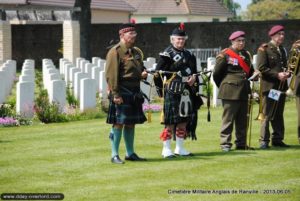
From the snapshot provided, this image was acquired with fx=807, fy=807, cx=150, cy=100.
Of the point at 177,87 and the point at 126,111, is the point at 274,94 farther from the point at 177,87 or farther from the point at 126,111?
the point at 126,111

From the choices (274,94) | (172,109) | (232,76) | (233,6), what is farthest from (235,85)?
(233,6)

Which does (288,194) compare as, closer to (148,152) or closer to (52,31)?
(148,152)

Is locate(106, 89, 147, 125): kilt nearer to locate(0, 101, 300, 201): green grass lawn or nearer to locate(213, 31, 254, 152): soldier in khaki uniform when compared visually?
locate(0, 101, 300, 201): green grass lawn

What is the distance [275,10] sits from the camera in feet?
270

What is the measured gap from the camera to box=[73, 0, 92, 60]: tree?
32.6 m

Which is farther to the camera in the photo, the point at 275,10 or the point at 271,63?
the point at 275,10

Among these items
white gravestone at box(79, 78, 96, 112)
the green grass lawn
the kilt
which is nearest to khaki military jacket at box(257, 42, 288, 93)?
the green grass lawn

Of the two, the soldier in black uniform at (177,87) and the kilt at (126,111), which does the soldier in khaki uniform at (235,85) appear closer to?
the soldier in black uniform at (177,87)

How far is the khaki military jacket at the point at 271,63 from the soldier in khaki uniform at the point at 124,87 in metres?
2.17

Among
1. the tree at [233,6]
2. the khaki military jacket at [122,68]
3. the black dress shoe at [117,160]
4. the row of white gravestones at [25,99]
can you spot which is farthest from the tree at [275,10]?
the black dress shoe at [117,160]

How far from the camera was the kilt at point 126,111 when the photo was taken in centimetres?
1052

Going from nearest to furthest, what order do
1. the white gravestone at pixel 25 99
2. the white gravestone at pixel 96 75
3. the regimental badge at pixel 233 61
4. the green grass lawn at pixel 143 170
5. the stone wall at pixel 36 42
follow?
the green grass lawn at pixel 143 170, the regimental badge at pixel 233 61, the white gravestone at pixel 25 99, the white gravestone at pixel 96 75, the stone wall at pixel 36 42

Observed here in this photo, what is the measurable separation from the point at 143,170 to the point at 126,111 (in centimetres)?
92

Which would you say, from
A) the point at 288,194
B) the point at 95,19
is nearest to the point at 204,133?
the point at 288,194
